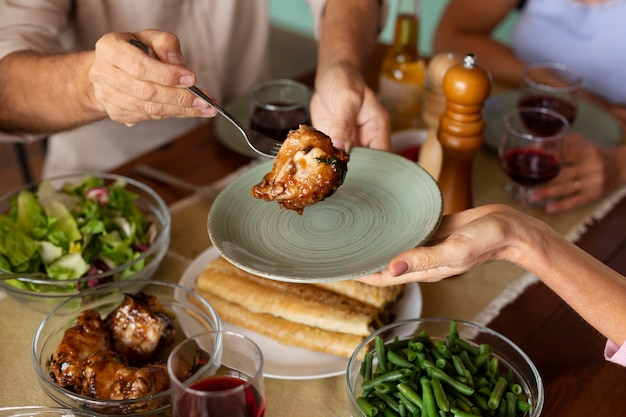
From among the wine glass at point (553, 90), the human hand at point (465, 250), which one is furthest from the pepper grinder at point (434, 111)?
the human hand at point (465, 250)

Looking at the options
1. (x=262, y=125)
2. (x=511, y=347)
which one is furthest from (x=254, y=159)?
(x=511, y=347)

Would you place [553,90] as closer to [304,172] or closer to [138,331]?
A: [304,172]

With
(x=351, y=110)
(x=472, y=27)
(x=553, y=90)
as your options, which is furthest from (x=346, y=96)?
(x=472, y=27)

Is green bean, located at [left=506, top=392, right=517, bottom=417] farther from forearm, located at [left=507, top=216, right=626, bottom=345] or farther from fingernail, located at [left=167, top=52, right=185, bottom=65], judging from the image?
fingernail, located at [left=167, top=52, right=185, bottom=65]

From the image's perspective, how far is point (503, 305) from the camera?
145 centimetres

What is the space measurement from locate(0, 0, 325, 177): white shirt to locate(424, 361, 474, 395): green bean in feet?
4.27

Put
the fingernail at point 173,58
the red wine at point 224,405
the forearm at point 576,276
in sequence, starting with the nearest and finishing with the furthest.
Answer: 1. the red wine at point 224,405
2. the forearm at point 576,276
3. the fingernail at point 173,58

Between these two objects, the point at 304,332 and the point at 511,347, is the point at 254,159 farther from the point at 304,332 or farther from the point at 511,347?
the point at 511,347

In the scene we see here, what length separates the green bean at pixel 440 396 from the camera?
1.06m

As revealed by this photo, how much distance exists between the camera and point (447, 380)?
3.65 feet

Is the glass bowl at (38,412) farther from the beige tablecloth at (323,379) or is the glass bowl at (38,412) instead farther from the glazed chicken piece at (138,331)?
the glazed chicken piece at (138,331)

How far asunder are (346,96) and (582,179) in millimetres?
720


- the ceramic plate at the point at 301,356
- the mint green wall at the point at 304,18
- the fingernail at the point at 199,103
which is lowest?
the mint green wall at the point at 304,18

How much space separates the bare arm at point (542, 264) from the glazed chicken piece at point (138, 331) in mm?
386
